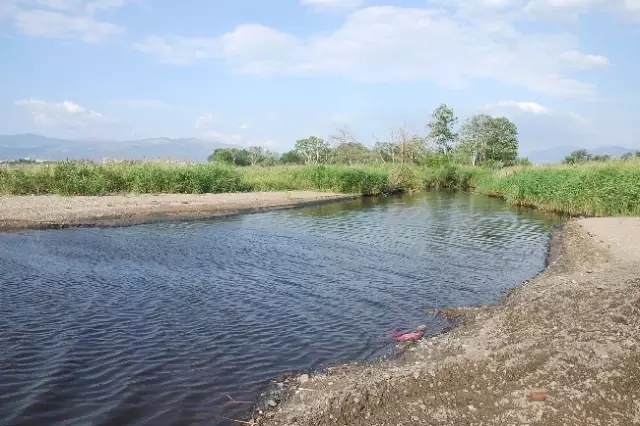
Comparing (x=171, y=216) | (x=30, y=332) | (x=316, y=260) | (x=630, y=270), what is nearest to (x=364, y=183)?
(x=171, y=216)

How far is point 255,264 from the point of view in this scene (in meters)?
15.8

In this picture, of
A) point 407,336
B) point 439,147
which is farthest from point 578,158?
point 407,336

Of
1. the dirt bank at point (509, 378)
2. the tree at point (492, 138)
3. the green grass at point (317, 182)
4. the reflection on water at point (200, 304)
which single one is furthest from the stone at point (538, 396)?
the tree at point (492, 138)

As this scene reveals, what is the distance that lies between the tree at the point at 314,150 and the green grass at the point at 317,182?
30860 mm

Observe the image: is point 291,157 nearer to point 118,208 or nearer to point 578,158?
point 578,158

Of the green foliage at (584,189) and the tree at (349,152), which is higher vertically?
the tree at (349,152)

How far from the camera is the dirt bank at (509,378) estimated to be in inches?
211

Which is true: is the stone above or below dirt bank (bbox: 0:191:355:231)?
below

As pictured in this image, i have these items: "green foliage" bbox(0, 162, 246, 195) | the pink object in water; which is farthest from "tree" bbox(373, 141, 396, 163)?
the pink object in water

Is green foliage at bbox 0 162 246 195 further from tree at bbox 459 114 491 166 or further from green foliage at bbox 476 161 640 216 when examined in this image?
tree at bbox 459 114 491 166

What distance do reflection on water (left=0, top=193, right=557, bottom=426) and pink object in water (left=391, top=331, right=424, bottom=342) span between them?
24cm

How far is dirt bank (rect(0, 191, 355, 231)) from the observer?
22734 mm

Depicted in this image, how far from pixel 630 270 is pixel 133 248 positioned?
49.3 feet

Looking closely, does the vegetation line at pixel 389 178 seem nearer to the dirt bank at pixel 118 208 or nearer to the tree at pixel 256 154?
the dirt bank at pixel 118 208
